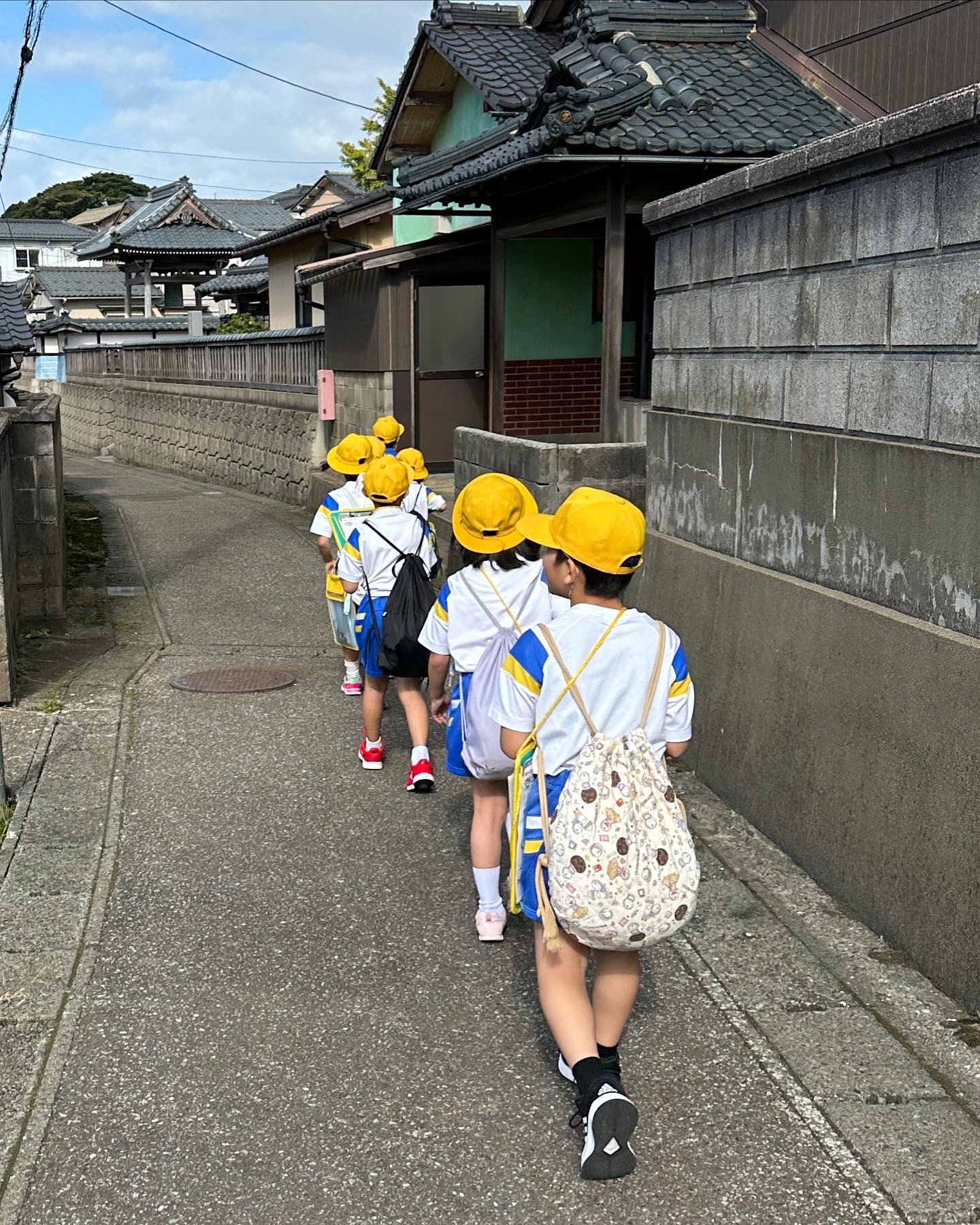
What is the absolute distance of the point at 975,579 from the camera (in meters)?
4.46

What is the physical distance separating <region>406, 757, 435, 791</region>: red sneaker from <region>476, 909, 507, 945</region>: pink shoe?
175cm

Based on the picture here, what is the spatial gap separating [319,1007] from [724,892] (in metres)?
1.78

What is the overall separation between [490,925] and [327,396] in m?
13.0

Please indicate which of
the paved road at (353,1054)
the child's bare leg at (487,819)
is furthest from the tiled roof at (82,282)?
the child's bare leg at (487,819)

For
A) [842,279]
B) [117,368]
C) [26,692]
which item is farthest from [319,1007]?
[117,368]

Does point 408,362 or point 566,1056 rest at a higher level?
point 408,362

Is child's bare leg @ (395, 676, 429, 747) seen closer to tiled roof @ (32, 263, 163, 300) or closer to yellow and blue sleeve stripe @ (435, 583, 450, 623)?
yellow and blue sleeve stripe @ (435, 583, 450, 623)

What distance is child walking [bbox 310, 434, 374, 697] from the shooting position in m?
7.69

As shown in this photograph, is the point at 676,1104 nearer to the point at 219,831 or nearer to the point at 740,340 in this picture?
the point at 219,831

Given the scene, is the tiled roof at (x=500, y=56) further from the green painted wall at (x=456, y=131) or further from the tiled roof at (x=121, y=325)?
the tiled roof at (x=121, y=325)

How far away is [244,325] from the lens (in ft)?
118

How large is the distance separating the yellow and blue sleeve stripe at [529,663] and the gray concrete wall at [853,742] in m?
1.59

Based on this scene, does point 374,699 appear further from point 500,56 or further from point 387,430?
point 500,56

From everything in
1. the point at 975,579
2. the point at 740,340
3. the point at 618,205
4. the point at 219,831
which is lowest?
the point at 219,831
